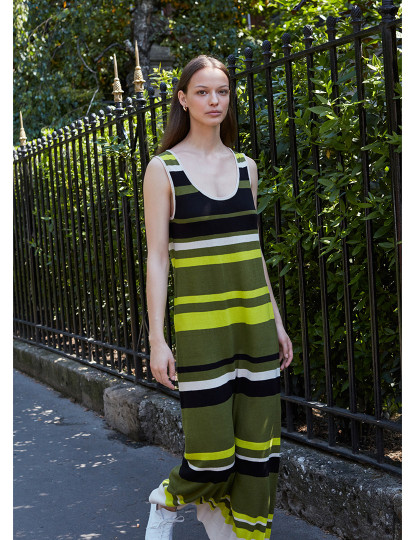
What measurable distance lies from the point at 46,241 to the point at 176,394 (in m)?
2.95

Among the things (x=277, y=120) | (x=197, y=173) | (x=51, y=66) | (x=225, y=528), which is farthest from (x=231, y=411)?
(x=51, y=66)

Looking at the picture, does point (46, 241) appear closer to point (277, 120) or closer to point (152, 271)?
point (277, 120)

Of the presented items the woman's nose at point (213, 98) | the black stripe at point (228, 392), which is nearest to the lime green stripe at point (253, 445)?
the black stripe at point (228, 392)

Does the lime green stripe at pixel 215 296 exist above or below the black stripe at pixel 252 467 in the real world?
above

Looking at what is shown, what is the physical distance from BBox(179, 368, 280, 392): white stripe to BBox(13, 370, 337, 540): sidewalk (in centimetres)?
104

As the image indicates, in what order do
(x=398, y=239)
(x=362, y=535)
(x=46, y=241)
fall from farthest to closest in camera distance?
(x=46, y=241) → (x=362, y=535) → (x=398, y=239)

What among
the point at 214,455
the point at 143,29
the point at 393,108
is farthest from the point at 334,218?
the point at 143,29

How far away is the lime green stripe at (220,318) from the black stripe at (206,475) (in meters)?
0.54

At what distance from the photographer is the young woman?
2.68 m

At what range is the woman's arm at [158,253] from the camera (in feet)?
8.82

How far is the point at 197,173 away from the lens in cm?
272

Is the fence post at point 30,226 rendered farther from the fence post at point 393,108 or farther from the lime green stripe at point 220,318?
the fence post at point 393,108

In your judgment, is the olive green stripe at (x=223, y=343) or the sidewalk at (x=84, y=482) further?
the sidewalk at (x=84, y=482)

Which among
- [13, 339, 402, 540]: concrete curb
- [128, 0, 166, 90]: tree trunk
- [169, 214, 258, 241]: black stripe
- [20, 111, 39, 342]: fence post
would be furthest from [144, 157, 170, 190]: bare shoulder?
[128, 0, 166, 90]: tree trunk
